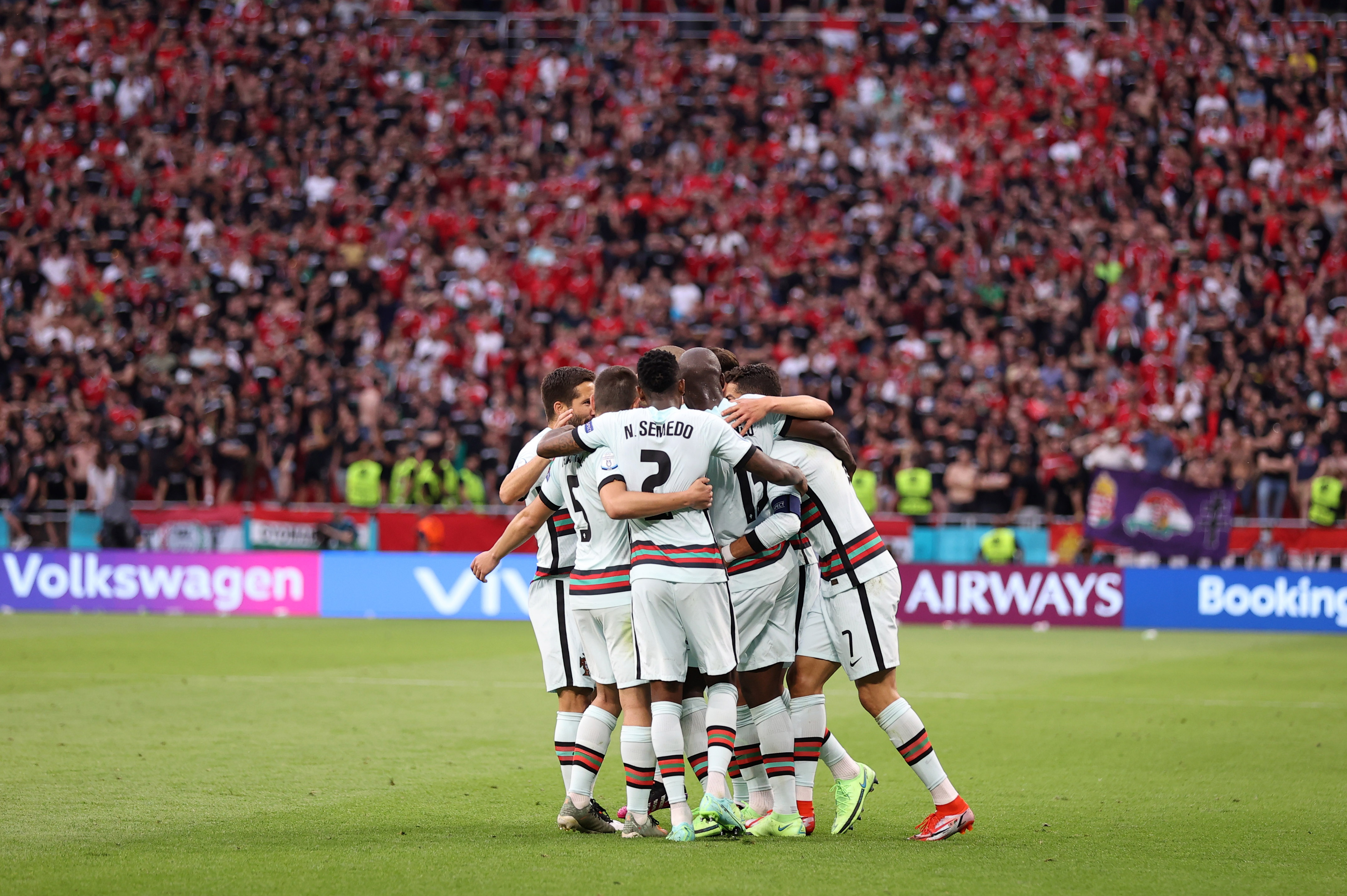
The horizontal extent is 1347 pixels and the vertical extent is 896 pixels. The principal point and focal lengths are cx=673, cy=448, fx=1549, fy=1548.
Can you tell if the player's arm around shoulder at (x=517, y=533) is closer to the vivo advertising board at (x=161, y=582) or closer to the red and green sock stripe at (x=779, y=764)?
the red and green sock stripe at (x=779, y=764)

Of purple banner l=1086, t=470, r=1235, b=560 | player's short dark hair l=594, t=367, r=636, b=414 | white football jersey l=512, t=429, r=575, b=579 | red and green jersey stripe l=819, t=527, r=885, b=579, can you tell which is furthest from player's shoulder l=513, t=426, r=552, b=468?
purple banner l=1086, t=470, r=1235, b=560

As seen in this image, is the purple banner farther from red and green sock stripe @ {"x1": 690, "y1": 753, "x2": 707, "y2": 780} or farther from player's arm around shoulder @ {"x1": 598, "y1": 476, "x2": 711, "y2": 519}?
player's arm around shoulder @ {"x1": 598, "y1": 476, "x2": 711, "y2": 519}

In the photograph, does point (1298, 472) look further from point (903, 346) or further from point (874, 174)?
point (874, 174)

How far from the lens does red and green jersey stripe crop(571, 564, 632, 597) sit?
7.33 meters

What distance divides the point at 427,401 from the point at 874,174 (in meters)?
9.59

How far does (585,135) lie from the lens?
30578 millimetres

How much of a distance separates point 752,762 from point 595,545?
137 centimetres

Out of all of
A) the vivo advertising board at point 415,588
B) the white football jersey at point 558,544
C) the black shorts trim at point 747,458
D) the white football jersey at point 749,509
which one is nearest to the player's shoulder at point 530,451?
the white football jersey at point 558,544

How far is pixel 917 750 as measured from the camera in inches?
291

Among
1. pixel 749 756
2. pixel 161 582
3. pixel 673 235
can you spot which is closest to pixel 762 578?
pixel 749 756

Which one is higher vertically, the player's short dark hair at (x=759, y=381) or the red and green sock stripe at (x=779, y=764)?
the player's short dark hair at (x=759, y=381)

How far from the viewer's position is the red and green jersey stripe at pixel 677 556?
281 inches

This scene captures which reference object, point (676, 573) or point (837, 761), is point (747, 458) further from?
point (837, 761)

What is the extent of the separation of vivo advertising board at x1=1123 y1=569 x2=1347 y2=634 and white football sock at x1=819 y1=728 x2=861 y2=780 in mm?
15084
